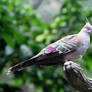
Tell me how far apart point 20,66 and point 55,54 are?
156 mm

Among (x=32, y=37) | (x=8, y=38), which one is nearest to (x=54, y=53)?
(x=8, y=38)

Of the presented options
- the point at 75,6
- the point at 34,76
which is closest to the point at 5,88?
the point at 34,76

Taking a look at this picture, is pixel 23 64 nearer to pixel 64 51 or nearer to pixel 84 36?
pixel 64 51

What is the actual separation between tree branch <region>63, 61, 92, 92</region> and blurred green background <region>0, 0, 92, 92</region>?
1245mm

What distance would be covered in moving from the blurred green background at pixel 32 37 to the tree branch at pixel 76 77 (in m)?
1.24

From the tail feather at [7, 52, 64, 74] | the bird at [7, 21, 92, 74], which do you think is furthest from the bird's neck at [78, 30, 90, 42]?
the tail feather at [7, 52, 64, 74]

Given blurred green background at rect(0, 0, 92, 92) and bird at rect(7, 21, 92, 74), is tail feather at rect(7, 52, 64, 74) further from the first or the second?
blurred green background at rect(0, 0, 92, 92)

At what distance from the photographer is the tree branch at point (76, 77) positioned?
107 cm

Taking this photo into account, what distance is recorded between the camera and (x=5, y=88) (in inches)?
97.0

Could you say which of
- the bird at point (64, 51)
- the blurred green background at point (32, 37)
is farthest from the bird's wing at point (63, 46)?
the blurred green background at point (32, 37)

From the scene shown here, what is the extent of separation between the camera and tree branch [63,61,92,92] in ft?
3.51

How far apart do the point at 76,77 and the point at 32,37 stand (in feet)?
5.29

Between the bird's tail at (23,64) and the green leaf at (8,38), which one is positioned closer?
the bird's tail at (23,64)

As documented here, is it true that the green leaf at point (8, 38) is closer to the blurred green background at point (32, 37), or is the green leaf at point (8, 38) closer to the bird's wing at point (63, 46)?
the blurred green background at point (32, 37)
